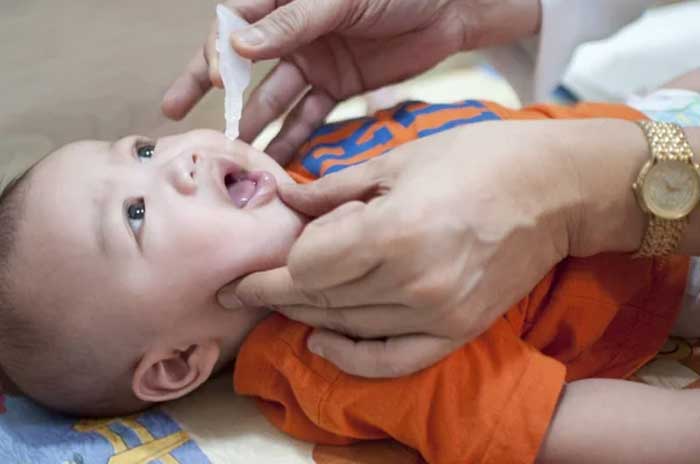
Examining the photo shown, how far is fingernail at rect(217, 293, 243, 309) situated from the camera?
0.96m

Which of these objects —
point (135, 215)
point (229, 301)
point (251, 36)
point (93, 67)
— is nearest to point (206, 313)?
point (229, 301)

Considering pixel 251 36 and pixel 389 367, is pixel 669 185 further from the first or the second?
pixel 251 36

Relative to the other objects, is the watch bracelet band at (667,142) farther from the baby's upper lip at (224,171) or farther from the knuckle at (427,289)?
the baby's upper lip at (224,171)

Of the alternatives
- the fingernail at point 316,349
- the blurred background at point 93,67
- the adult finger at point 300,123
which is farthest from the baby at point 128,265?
the blurred background at point 93,67

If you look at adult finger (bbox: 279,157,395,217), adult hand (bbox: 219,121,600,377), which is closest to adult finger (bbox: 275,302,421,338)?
adult hand (bbox: 219,121,600,377)

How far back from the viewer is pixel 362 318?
842mm

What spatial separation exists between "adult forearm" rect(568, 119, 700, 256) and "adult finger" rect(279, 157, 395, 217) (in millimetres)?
194

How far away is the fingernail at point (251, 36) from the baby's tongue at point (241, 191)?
0.59ft

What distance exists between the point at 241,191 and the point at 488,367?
384 mm

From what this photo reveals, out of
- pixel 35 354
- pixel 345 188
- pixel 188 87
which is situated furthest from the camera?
pixel 188 87

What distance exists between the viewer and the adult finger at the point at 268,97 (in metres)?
1.27

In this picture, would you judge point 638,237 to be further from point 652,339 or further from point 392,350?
point 392,350

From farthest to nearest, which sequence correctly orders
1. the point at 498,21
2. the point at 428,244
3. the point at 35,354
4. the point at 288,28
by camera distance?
1. the point at 498,21
2. the point at 288,28
3. the point at 35,354
4. the point at 428,244

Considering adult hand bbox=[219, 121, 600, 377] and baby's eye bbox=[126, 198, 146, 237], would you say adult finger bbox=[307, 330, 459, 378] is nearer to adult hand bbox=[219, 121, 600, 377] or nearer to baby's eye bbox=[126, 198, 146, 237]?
adult hand bbox=[219, 121, 600, 377]
